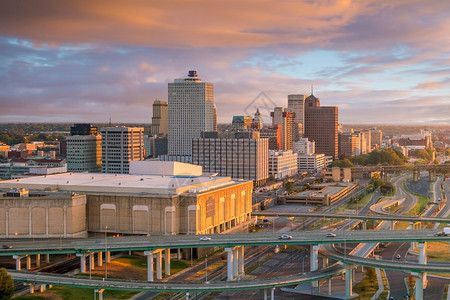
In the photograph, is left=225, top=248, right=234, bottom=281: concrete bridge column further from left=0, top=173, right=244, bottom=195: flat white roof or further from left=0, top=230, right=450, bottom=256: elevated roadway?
left=0, top=173, right=244, bottom=195: flat white roof

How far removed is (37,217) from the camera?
74.4 m

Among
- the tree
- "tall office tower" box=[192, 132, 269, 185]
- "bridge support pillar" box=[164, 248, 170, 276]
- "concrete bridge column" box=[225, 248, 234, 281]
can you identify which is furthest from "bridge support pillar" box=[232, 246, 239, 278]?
"tall office tower" box=[192, 132, 269, 185]

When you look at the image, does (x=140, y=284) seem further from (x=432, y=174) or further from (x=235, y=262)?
(x=432, y=174)

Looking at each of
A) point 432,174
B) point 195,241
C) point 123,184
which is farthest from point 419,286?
point 432,174

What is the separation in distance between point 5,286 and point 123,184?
3247 cm

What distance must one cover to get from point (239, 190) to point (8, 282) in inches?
1747

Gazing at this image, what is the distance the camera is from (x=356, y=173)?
636 ft

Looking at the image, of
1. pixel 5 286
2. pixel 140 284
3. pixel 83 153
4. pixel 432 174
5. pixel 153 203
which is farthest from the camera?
pixel 432 174

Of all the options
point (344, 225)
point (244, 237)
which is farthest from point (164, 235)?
point (344, 225)

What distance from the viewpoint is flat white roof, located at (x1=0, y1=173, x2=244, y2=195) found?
80062mm

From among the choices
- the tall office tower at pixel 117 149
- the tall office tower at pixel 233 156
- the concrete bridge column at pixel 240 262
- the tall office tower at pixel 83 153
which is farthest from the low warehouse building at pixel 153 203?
the tall office tower at pixel 83 153

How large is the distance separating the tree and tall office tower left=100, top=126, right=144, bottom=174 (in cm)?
10719

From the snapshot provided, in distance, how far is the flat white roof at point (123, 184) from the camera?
263 ft

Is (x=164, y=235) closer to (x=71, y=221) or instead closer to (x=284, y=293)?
(x=71, y=221)
